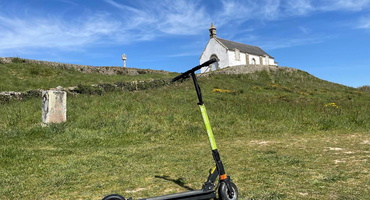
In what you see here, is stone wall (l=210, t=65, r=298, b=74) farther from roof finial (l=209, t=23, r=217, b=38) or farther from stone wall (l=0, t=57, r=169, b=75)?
roof finial (l=209, t=23, r=217, b=38)

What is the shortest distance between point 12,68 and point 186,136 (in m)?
24.8

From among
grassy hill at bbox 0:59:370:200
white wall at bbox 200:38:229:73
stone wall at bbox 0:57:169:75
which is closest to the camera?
grassy hill at bbox 0:59:370:200

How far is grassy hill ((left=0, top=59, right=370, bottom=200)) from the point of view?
17.6 feet

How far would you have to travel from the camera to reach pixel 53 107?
13859 millimetres

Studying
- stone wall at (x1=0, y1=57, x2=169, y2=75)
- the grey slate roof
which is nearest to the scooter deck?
stone wall at (x1=0, y1=57, x2=169, y2=75)

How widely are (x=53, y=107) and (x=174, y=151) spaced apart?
7.75 metres

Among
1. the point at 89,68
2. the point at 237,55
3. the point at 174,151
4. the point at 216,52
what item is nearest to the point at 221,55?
the point at 216,52

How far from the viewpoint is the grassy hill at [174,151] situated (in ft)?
17.6

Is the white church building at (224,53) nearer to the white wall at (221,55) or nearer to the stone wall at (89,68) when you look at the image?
the white wall at (221,55)

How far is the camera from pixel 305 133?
1306 centimetres

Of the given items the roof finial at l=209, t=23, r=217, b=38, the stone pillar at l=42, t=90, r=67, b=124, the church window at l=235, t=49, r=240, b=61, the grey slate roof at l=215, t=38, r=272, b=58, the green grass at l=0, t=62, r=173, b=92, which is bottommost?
the stone pillar at l=42, t=90, r=67, b=124

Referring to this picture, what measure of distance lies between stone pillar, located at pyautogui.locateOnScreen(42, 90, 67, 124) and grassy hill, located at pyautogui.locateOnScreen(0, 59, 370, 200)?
29.0 inches

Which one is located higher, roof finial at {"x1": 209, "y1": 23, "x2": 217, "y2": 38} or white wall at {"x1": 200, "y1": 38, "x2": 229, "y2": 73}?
roof finial at {"x1": 209, "y1": 23, "x2": 217, "y2": 38}

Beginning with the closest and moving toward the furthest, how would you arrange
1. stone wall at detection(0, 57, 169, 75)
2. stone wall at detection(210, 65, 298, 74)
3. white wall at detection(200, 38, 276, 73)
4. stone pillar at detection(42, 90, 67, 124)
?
stone pillar at detection(42, 90, 67, 124) < stone wall at detection(0, 57, 169, 75) < stone wall at detection(210, 65, 298, 74) < white wall at detection(200, 38, 276, 73)
